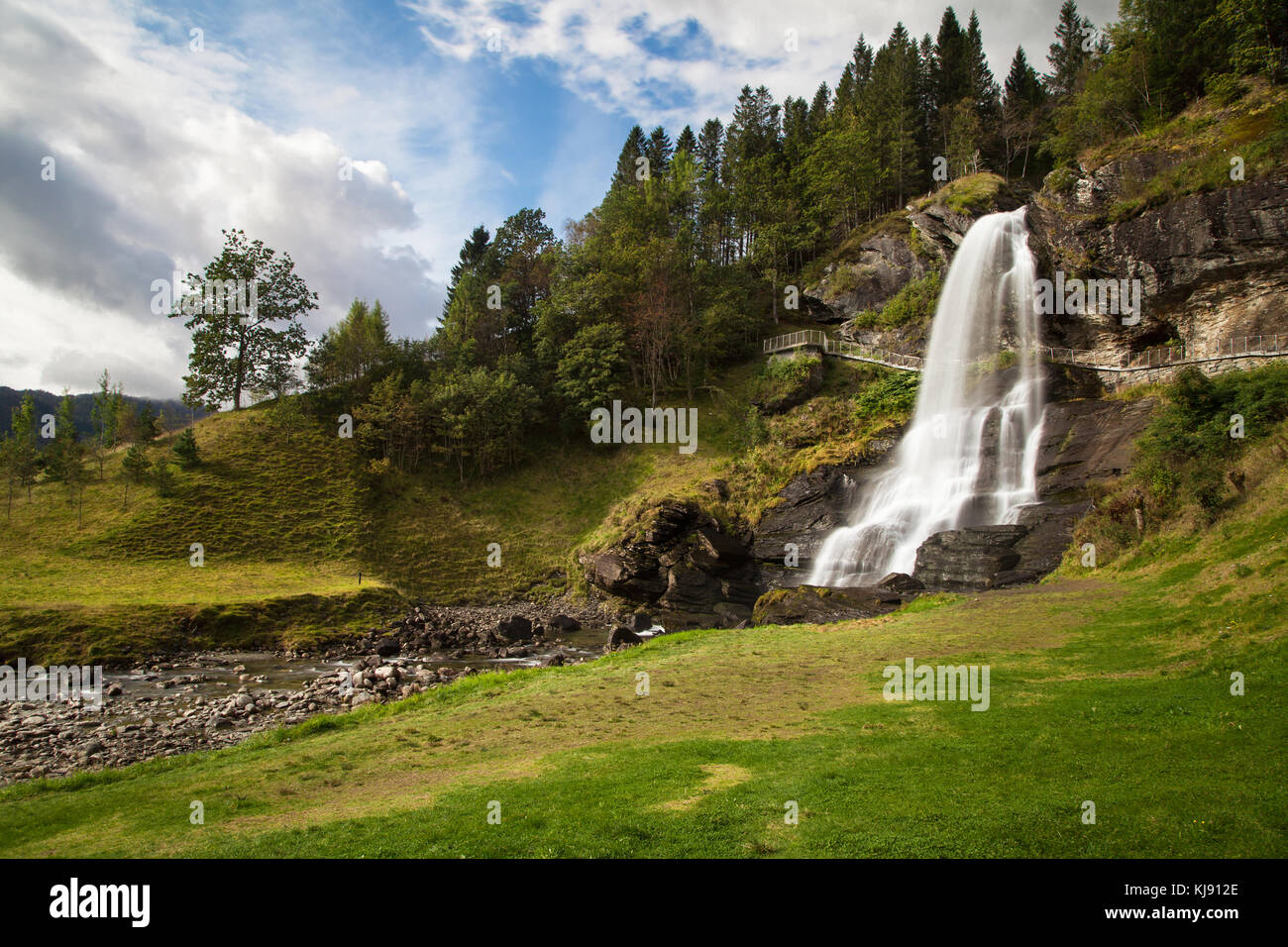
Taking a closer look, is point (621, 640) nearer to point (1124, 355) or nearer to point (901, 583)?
point (901, 583)

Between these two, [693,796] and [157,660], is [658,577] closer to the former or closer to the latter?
[157,660]

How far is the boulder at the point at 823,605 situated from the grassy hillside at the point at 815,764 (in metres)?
7.08

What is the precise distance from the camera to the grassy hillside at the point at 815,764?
6965mm

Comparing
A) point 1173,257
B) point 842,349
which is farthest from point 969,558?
point 842,349

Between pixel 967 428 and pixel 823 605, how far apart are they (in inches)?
705

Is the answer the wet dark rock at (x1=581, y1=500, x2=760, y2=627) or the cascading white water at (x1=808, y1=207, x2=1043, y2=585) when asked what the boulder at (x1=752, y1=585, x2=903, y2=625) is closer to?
the cascading white water at (x1=808, y1=207, x2=1043, y2=585)

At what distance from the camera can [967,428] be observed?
37.9m

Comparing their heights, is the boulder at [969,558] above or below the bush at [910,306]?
below

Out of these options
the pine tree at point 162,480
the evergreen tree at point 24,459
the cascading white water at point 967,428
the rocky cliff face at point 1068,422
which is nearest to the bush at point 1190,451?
the rocky cliff face at point 1068,422

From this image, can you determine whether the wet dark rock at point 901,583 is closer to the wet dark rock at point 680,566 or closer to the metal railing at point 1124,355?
the wet dark rock at point 680,566

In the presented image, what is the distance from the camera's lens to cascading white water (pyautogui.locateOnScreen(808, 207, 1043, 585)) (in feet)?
107

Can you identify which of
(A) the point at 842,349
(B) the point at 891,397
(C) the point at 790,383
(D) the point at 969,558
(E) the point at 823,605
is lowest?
(E) the point at 823,605
